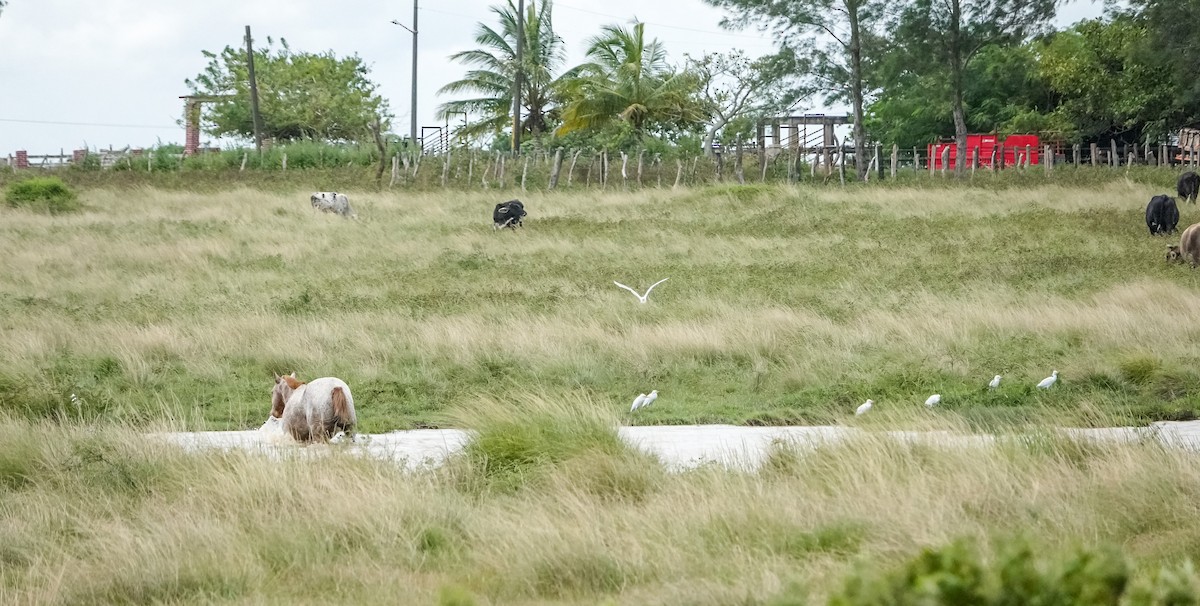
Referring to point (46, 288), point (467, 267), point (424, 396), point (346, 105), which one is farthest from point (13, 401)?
point (346, 105)

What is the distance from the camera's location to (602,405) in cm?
843

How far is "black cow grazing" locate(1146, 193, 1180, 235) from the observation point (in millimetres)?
22625

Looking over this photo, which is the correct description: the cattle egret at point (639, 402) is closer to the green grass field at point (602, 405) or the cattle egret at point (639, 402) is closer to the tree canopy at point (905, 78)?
the green grass field at point (602, 405)

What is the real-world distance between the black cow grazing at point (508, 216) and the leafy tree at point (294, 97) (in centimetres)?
3731

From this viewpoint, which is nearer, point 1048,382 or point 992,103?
point 1048,382

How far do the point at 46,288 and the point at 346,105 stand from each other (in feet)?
171

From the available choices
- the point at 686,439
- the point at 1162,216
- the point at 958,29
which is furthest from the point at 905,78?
the point at 686,439

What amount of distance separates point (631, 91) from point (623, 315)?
36967mm

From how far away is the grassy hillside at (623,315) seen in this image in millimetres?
10406

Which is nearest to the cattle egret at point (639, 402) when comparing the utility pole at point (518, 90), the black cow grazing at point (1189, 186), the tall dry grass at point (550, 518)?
the tall dry grass at point (550, 518)

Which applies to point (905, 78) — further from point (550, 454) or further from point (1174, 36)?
point (550, 454)

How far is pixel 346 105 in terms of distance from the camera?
68.8 metres

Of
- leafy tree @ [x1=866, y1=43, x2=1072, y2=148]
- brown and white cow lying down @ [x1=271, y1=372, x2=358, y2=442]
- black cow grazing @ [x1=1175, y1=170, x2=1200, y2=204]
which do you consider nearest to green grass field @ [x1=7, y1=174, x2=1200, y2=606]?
brown and white cow lying down @ [x1=271, y1=372, x2=358, y2=442]

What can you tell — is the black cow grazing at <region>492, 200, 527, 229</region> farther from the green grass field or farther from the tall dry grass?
the tall dry grass
